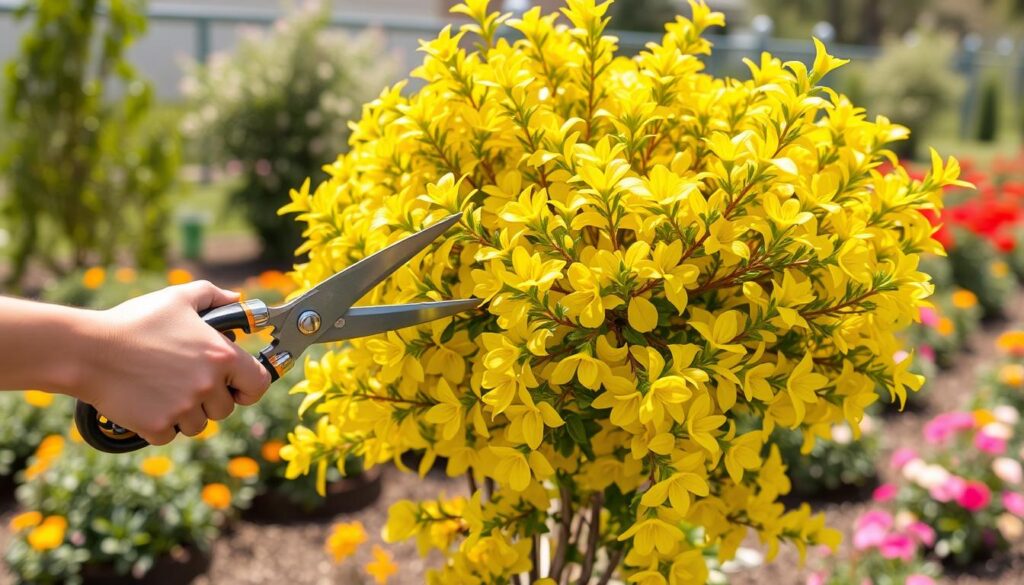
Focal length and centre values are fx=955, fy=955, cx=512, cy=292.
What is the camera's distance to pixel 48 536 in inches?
104

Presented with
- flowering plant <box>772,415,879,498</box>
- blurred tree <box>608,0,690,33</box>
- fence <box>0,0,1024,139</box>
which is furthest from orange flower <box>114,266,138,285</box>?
blurred tree <box>608,0,690,33</box>

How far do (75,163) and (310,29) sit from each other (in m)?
2.23

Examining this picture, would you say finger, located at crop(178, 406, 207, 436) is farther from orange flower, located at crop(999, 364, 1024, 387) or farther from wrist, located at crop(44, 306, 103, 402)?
orange flower, located at crop(999, 364, 1024, 387)

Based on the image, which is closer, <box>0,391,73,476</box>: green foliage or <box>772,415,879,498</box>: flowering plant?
<box>0,391,73,476</box>: green foliage

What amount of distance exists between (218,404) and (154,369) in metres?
0.09

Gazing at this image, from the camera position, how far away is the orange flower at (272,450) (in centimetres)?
332

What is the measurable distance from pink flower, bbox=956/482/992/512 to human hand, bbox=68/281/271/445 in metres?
2.70

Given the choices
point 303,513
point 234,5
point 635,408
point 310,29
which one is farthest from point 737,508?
point 234,5

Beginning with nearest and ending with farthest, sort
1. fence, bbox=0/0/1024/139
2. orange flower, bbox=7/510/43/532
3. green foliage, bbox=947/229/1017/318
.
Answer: orange flower, bbox=7/510/43/532 < green foliage, bbox=947/229/1017/318 < fence, bbox=0/0/1024/139

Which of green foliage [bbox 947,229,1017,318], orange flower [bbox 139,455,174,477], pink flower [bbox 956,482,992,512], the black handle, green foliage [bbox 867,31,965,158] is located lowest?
green foliage [bbox 867,31,965,158]

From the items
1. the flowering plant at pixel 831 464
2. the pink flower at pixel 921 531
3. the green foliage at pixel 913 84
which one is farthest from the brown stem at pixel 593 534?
the green foliage at pixel 913 84

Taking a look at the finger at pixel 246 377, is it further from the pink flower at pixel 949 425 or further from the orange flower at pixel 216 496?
the pink flower at pixel 949 425

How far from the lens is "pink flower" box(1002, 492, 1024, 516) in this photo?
9.95ft

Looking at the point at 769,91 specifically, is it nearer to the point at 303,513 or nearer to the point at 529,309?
the point at 529,309
